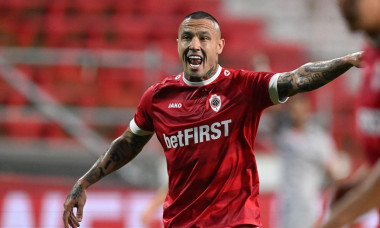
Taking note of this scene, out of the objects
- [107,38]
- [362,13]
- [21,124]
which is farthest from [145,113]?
[107,38]

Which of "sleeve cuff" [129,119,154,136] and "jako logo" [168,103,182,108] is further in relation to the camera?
"sleeve cuff" [129,119,154,136]

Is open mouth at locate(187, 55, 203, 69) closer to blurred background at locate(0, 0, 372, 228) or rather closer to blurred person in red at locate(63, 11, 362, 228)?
blurred person in red at locate(63, 11, 362, 228)

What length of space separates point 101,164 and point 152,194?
413 centimetres

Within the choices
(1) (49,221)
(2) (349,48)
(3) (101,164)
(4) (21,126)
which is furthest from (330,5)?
(3) (101,164)

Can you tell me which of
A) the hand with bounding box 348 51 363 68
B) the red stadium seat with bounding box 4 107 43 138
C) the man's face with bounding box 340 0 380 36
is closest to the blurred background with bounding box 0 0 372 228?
the red stadium seat with bounding box 4 107 43 138

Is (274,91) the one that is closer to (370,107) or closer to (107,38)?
(370,107)

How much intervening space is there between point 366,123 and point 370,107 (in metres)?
0.06

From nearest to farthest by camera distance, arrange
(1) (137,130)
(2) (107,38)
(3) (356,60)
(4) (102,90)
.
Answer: (3) (356,60) < (1) (137,130) < (4) (102,90) < (2) (107,38)

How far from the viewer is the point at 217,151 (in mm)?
4129

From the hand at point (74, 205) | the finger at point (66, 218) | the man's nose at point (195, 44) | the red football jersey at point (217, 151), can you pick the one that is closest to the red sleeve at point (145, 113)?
the red football jersey at point (217, 151)

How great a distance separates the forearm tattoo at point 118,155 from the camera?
475 centimetres

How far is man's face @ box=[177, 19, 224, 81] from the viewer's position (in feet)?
14.1

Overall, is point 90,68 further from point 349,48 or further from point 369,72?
point 369,72

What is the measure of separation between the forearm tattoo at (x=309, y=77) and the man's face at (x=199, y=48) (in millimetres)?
489
